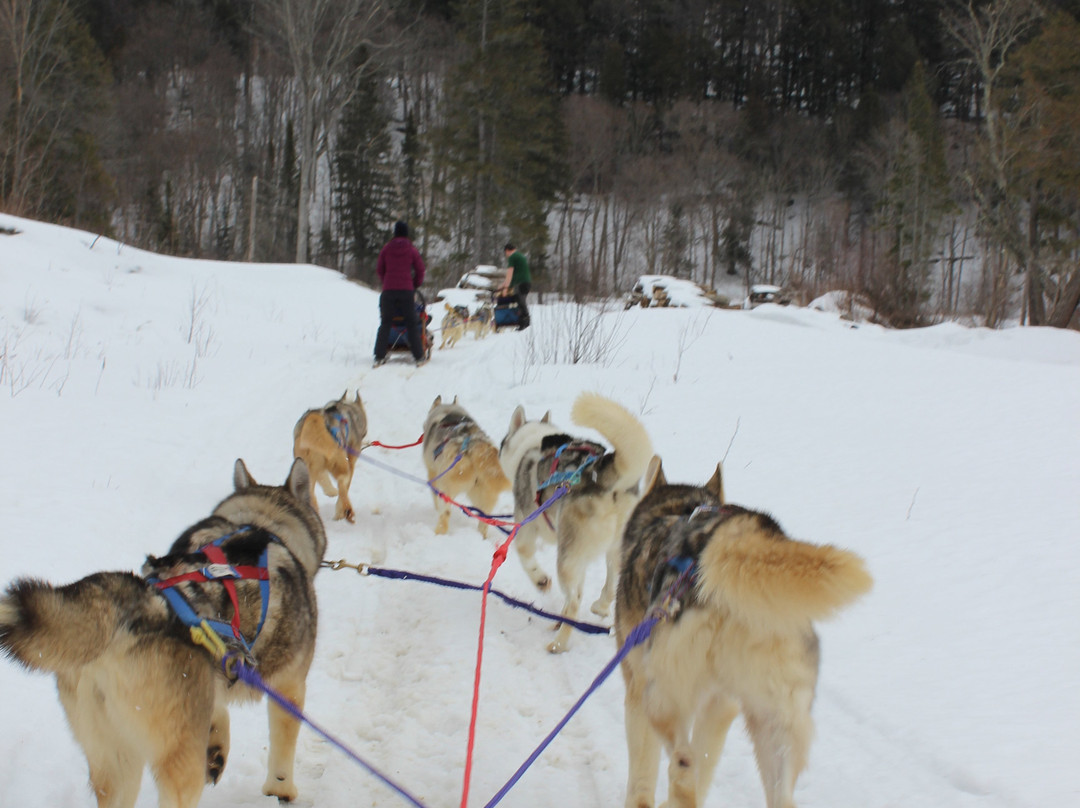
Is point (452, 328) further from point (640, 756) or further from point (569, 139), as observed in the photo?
point (569, 139)

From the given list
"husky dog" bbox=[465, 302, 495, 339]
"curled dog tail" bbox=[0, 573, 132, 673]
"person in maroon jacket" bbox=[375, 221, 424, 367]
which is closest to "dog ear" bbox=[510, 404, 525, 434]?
"curled dog tail" bbox=[0, 573, 132, 673]

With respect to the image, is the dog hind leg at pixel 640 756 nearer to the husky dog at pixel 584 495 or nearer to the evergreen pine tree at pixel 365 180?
the husky dog at pixel 584 495

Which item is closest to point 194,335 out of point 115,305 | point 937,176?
point 115,305

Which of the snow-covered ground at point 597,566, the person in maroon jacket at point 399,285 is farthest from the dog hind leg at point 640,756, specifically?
the person in maroon jacket at point 399,285

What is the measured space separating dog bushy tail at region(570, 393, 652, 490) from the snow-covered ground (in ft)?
3.29

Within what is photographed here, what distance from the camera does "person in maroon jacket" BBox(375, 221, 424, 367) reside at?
10.5 m

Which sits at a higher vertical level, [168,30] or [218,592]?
[168,30]

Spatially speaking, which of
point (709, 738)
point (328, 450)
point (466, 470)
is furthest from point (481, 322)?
point (709, 738)

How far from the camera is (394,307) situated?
1068 centimetres

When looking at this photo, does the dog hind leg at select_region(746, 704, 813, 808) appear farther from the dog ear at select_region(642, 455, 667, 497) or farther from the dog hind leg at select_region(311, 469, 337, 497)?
the dog hind leg at select_region(311, 469, 337, 497)

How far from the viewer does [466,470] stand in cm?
514

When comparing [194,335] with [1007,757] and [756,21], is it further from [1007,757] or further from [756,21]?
[756,21]

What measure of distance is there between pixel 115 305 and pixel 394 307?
526 centimetres

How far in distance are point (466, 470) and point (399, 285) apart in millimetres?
6175
